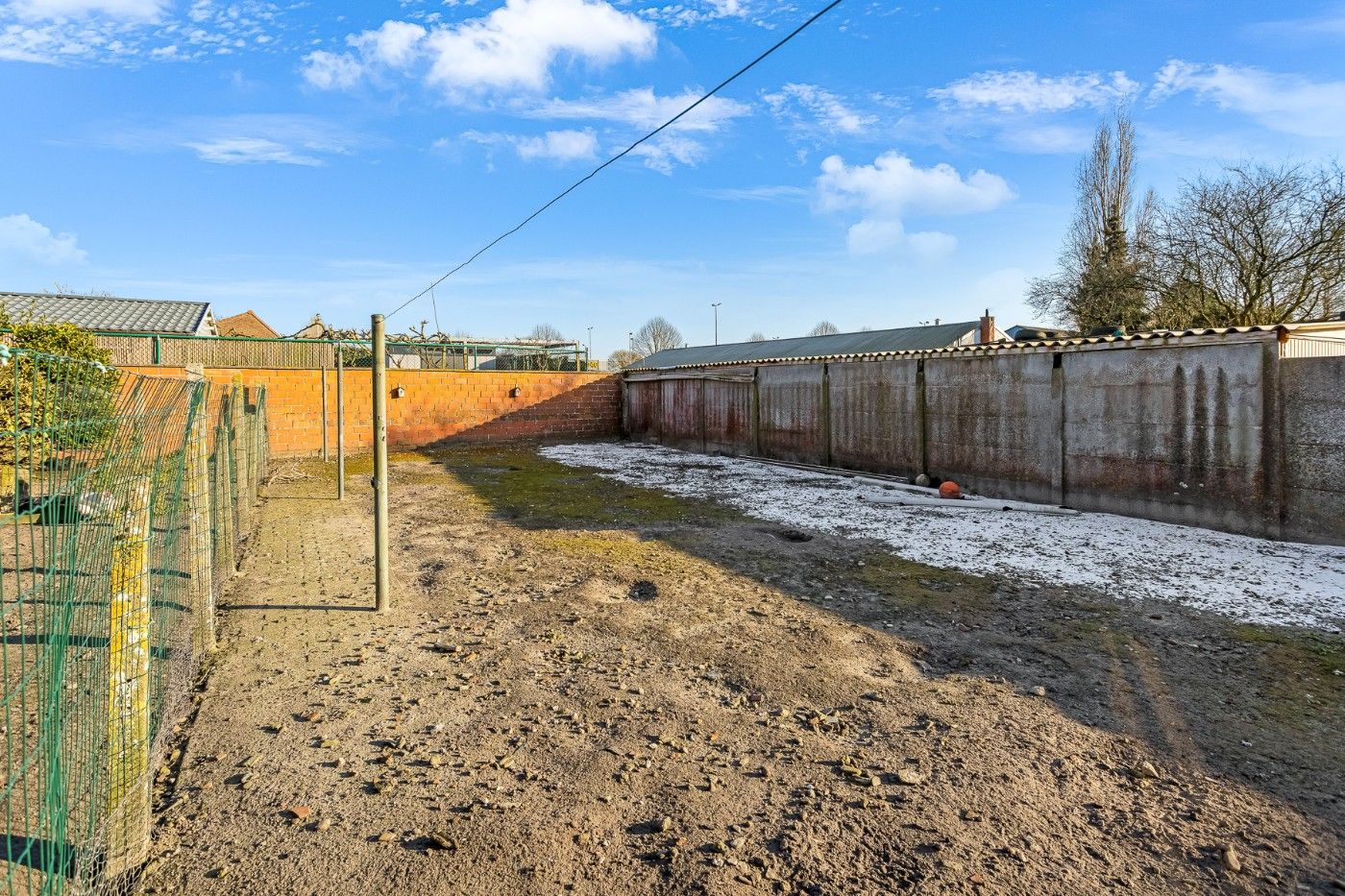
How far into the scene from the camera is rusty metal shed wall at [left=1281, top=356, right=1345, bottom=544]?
22.4ft

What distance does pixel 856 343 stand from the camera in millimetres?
29031

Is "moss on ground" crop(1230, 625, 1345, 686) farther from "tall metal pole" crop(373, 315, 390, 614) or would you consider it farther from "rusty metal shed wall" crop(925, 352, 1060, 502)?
"tall metal pole" crop(373, 315, 390, 614)

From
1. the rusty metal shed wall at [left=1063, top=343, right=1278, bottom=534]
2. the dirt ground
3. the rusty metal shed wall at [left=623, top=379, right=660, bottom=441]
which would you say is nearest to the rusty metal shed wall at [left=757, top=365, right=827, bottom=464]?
the rusty metal shed wall at [left=623, top=379, right=660, bottom=441]

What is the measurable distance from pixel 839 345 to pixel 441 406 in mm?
17565

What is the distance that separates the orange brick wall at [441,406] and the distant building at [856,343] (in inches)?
110

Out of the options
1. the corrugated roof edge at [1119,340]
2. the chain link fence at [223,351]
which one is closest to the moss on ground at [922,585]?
the corrugated roof edge at [1119,340]

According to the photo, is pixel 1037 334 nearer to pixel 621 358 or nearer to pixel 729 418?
pixel 729 418

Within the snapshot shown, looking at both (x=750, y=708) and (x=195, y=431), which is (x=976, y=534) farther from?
(x=195, y=431)

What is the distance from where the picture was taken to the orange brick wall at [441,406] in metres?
15.9

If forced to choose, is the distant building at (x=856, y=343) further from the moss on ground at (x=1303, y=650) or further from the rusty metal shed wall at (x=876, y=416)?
the moss on ground at (x=1303, y=650)

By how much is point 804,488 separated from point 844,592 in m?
5.67

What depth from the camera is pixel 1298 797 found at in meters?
2.88

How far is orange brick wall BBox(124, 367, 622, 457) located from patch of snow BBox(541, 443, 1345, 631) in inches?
338

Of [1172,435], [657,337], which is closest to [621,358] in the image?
[657,337]
